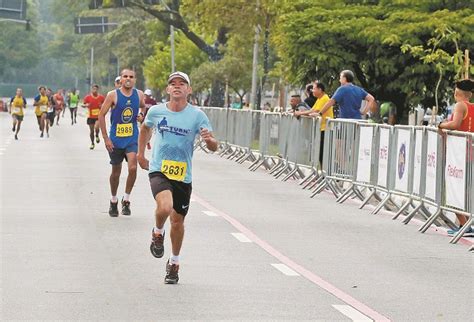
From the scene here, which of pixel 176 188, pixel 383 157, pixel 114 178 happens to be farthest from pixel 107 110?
pixel 176 188

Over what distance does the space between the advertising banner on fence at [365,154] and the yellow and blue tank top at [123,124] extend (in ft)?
13.2

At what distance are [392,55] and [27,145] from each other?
12.3 metres

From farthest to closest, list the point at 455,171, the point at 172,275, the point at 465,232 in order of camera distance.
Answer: the point at 455,171 < the point at 465,232 < the point at 172,275

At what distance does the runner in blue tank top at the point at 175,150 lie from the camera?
468 inches

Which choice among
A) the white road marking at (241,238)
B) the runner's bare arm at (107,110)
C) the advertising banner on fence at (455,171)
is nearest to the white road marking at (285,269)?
the white road marking at (241,238)

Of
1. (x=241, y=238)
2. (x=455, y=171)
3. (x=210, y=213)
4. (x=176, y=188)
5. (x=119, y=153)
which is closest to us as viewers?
(x=176, y=188)

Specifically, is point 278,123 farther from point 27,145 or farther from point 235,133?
point 27,145

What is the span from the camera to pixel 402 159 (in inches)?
751

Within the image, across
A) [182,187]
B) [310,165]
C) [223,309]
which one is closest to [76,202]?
[310,165]

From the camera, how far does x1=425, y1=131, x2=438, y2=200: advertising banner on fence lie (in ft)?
57.0

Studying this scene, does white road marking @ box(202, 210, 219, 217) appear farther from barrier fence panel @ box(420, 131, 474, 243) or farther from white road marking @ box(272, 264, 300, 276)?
white road marking @ box(272, 264, 300, 276)

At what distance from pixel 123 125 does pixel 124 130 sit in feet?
0.25

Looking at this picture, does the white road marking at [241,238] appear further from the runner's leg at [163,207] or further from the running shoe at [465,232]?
the runner's leg at [163,207]

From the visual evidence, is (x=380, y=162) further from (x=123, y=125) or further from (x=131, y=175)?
(x=131, y=175)
